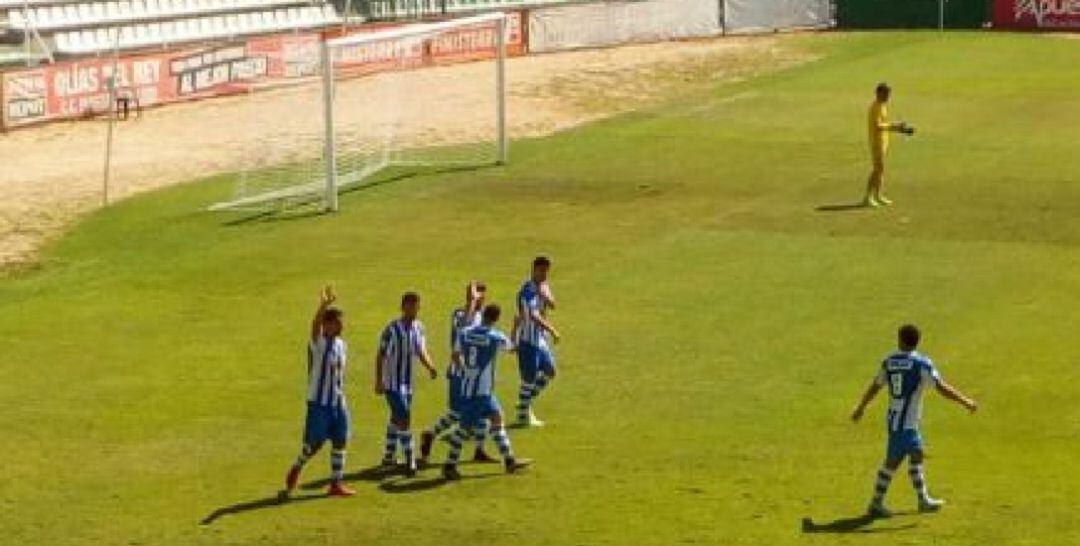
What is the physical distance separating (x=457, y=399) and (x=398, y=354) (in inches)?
30.0

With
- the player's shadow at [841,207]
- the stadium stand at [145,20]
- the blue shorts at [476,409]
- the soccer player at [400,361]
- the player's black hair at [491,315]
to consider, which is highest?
the stadium stand at [145,20]

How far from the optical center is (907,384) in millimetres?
20641

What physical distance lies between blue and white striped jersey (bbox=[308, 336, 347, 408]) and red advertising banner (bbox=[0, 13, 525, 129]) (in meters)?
26.2

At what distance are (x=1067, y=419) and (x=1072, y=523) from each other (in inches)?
159

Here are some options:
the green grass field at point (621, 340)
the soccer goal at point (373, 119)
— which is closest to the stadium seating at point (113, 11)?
the soccer goal at point (373, 119)

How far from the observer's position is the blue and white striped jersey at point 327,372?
2166 cm

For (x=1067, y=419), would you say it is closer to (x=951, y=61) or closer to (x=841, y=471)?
(x=841, y=471)

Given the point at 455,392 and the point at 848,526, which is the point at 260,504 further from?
the point at 848,526

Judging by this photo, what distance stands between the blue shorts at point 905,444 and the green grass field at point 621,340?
0.67 metres

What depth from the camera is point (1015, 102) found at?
Result: 52.7 meters

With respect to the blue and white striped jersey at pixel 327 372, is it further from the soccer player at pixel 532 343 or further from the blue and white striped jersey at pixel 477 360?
the soccer player at pixel 532 343

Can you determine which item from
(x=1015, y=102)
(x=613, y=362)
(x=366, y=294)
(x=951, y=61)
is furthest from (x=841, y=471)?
(x=951, y=61)

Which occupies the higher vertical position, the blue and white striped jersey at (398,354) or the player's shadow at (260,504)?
the blue and white striped jersey at (398,354)

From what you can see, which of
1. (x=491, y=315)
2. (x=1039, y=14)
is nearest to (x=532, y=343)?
(x=491, y=315)
